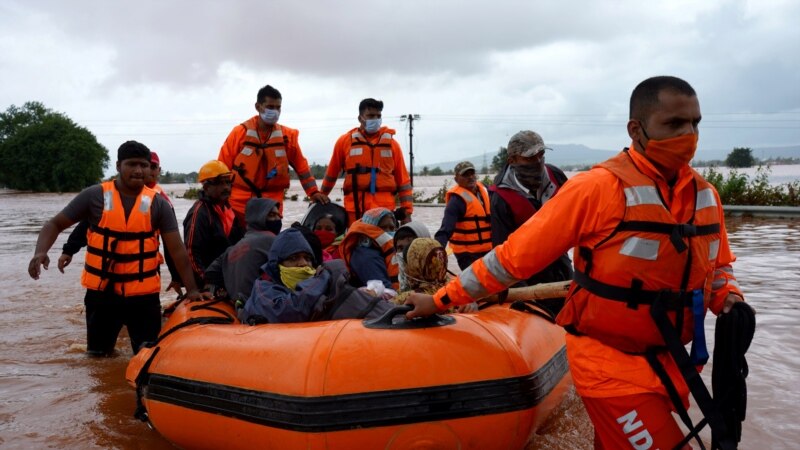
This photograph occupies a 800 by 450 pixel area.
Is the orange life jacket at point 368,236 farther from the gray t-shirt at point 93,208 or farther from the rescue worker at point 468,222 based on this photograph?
the rescue worker at point 468,222

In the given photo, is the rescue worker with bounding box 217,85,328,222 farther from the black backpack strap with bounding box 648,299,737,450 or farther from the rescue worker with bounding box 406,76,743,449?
the black backpack strap with bounding box 648,299,737,450

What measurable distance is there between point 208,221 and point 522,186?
91.5 inches

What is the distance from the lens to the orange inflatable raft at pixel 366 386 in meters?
2.31

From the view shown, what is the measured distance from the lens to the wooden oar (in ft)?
9.72

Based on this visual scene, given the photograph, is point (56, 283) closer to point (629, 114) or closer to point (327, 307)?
point (327, 307)

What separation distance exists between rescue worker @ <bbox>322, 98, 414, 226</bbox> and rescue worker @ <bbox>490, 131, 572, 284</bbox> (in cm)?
237

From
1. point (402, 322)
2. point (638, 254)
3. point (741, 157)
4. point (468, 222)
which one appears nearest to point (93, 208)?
point (402, 322)

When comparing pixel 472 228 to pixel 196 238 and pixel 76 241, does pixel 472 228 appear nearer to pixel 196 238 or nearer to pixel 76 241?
pixel 196 238

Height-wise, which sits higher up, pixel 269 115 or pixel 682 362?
pixel 269 115

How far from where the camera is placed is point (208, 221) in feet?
→ 14.7

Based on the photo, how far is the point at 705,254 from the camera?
6.13 feet

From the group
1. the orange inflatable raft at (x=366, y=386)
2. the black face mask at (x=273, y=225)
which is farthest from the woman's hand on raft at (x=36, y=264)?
the orange inflatable raft at (x=366, y=386)

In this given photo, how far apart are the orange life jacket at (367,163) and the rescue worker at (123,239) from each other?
81.9 inches

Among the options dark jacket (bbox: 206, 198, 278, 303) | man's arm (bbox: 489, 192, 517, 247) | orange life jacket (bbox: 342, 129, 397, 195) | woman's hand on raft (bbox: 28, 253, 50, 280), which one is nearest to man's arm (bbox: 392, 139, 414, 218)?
orange life jacket (bbox: 342, 129, 397, 195)
